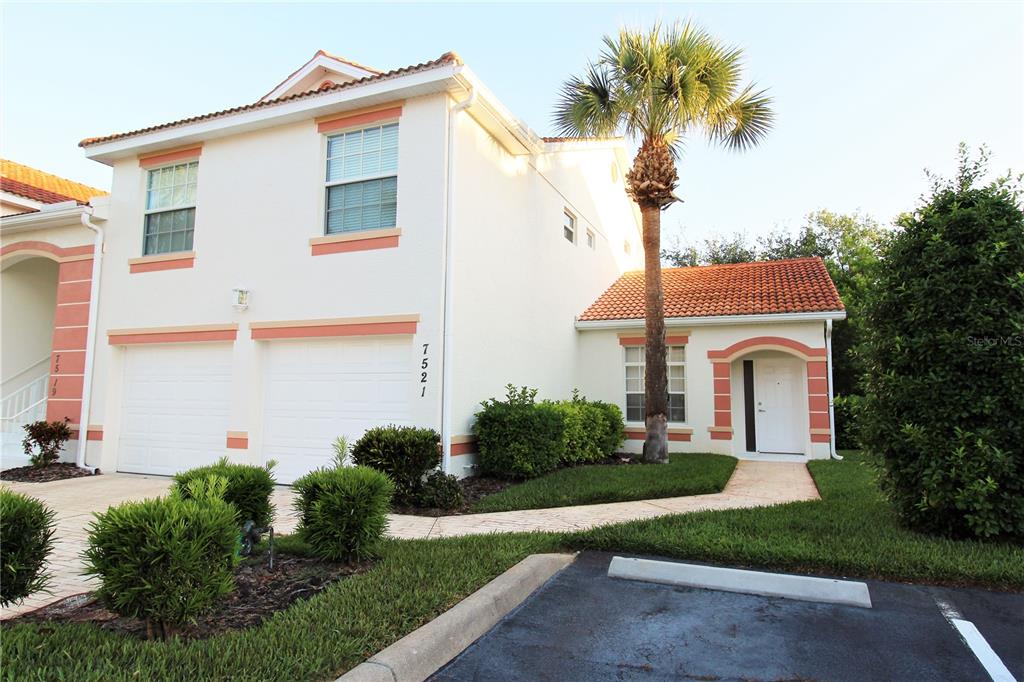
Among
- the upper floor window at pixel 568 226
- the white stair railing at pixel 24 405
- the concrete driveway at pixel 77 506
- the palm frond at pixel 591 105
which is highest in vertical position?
the palm frond at pixel 591 105

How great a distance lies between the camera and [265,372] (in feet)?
34.0

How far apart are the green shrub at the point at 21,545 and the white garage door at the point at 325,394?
18.9 feet

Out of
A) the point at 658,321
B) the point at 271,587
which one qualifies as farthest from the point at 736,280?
the point at 271,587

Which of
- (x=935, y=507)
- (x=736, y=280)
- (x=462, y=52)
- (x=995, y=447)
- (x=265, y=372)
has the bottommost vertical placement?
(x=935, y=507)

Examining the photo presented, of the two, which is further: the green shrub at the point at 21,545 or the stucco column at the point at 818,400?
the stucco column at the point at 818,400

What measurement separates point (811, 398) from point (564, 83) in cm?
849

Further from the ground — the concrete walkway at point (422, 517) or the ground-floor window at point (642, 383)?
the ground-floor window at point (642, 383)

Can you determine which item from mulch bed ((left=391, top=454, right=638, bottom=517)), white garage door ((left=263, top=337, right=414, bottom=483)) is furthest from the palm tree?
white garage door ((left=263, top=337, right=414, bottom=483))

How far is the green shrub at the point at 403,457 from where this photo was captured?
8266 mm

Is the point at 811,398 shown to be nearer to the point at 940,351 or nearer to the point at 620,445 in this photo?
the point at 620,445

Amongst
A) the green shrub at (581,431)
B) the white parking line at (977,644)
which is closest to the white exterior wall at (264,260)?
the green shrub at (581,431)

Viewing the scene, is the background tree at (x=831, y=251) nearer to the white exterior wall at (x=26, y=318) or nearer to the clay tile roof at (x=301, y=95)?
the clay tile roof at (x=301, y=95)

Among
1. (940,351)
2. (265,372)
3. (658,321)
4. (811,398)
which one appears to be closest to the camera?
(940,351)

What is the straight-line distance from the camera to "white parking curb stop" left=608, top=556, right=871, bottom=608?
455 centimetres
